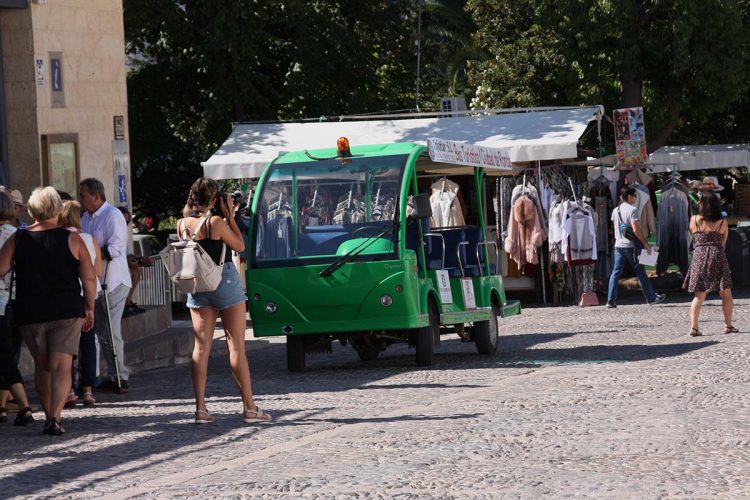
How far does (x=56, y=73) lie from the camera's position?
58.5 feet

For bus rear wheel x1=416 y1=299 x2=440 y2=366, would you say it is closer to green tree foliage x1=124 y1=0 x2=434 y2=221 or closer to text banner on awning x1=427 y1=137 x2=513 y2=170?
text banner on awning x1=427 y1=137 x2=513 y2=170

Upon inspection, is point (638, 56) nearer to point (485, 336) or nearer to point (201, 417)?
point (485, 336)

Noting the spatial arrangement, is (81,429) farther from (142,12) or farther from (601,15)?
(601,15)

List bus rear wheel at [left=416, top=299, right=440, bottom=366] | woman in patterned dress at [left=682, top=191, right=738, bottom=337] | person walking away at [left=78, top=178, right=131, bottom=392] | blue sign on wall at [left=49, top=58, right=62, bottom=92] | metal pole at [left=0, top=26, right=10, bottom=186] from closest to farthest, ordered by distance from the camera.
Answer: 1. person walking away at [left=78, top=178, right=131, bottom=392]
2. bus rear wheel at [left=416, top=299, right=440, bottom=366]
3. woman in patterned dress at [left=682, top=191, right=738, bottom=337]
4. metal pole at [left=0, top=26, right=10, bottom=186]
5. blue sign on wall at [left=49, top=58, right=62, bottom=92]

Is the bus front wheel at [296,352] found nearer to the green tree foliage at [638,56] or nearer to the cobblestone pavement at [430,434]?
the cobblestone pavement at [430,434]

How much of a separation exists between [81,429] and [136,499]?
10.5 feet

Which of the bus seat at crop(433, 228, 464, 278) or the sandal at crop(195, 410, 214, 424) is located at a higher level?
the bus seat at crop(433, 228, 464, 278)

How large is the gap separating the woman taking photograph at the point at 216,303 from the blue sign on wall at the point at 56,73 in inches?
293

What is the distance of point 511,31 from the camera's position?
38688mm

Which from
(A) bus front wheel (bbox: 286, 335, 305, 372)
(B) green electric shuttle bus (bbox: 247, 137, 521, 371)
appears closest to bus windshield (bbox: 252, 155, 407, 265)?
(B) green electric shuttle bus (bbox: 247, 137, 521, 371)

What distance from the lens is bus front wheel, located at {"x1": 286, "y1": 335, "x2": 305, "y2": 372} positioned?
1483 centimetres

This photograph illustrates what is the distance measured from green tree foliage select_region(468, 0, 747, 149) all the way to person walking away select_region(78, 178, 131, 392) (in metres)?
20.6

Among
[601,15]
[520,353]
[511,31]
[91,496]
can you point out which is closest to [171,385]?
[520,353]

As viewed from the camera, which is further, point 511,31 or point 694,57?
point 511,31
